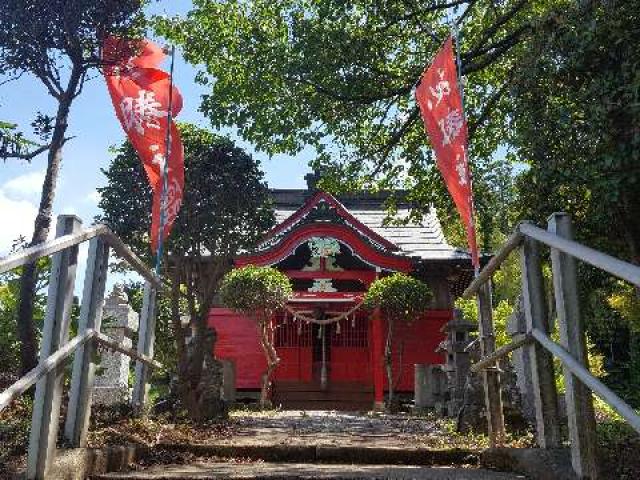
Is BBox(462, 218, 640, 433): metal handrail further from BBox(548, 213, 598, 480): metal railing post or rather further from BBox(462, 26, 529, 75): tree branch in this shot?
BBox(462, 26, 529, 75): tree branch

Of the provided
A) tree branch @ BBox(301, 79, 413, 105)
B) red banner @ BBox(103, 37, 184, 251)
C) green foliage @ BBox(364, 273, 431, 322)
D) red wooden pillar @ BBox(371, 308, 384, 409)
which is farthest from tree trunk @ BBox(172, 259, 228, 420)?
red wooden pillar @ BBox(371, 308, 384, 409)

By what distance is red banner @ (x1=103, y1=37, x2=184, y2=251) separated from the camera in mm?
7699

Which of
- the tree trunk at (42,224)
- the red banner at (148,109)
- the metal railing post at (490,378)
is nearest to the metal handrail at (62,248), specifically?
the tree trunk at (42,224)

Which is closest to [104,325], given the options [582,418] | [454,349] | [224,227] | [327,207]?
[224,227]

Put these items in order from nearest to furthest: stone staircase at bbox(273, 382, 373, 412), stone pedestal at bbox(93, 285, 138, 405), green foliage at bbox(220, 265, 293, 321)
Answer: stone pedestal at bbox(93, 285, 138, 405) < green foliage at bbox(220, 265, 293, 321) < stone staircase at bbox(273, 382, 373, 412)

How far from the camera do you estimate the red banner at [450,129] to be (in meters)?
6.57

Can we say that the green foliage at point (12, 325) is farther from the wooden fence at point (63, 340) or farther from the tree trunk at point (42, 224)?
the wooden fence at point (63, 340)

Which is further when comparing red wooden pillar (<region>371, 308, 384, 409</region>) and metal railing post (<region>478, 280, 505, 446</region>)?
red wooden pillar (<region>371, 308, 384, 409</region>)

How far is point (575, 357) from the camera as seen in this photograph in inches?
111

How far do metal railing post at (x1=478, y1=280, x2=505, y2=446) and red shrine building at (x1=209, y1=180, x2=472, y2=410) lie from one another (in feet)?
37.6

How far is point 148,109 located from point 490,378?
216 inches

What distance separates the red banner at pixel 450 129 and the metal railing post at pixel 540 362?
9.42ft

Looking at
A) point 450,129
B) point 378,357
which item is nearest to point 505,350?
point 450,129

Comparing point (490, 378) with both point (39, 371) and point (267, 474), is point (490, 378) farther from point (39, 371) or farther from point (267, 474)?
point (39, 371)
